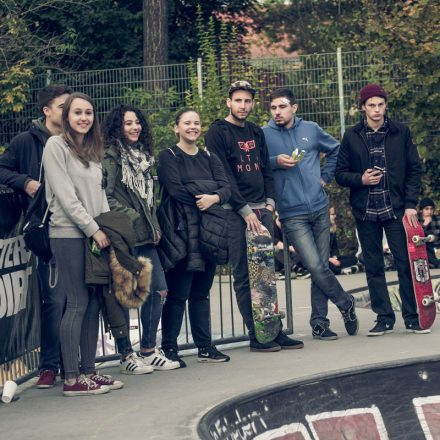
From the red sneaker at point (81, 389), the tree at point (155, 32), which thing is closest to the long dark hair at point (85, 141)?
the red sneaker at point (81, 389)

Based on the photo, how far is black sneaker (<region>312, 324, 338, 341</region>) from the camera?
31.5 feet

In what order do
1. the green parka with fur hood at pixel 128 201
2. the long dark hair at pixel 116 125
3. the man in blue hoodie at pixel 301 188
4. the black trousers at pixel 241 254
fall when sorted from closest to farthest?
the green parka with fur hood at pixel 128 201, the long dark hair at pixel 116 125, the black trousers at pixel 241 254, the man in blue hoodie at pixel 301 188

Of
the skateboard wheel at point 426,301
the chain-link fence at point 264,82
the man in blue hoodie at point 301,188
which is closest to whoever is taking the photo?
the man in blue hoodie at point 301,188

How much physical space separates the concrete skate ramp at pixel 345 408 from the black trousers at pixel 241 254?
1.50 metres

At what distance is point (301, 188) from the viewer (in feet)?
30.7

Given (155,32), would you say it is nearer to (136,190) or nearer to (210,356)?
(210,356)

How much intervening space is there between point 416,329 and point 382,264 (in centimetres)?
61

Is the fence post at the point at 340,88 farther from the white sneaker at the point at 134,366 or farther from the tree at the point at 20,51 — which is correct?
the white sneaker at the point at 134,366

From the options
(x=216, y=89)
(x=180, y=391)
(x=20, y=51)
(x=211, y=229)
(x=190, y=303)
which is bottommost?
(x=180, y=391)

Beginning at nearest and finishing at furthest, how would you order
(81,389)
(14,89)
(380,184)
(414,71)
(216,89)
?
(81,389) < (380,184) < (414,71) < (216,89) < (14,89)

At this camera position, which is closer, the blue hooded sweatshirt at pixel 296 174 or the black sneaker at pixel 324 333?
the blue hooded sweatshirt at pixel 296 174

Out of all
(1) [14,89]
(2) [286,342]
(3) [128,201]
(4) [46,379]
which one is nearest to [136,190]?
(3) [128,201]

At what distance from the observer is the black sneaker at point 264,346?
30.0 feet

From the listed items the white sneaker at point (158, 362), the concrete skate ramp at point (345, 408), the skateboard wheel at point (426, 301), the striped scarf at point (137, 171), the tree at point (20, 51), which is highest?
the tree at point (20, 51)
